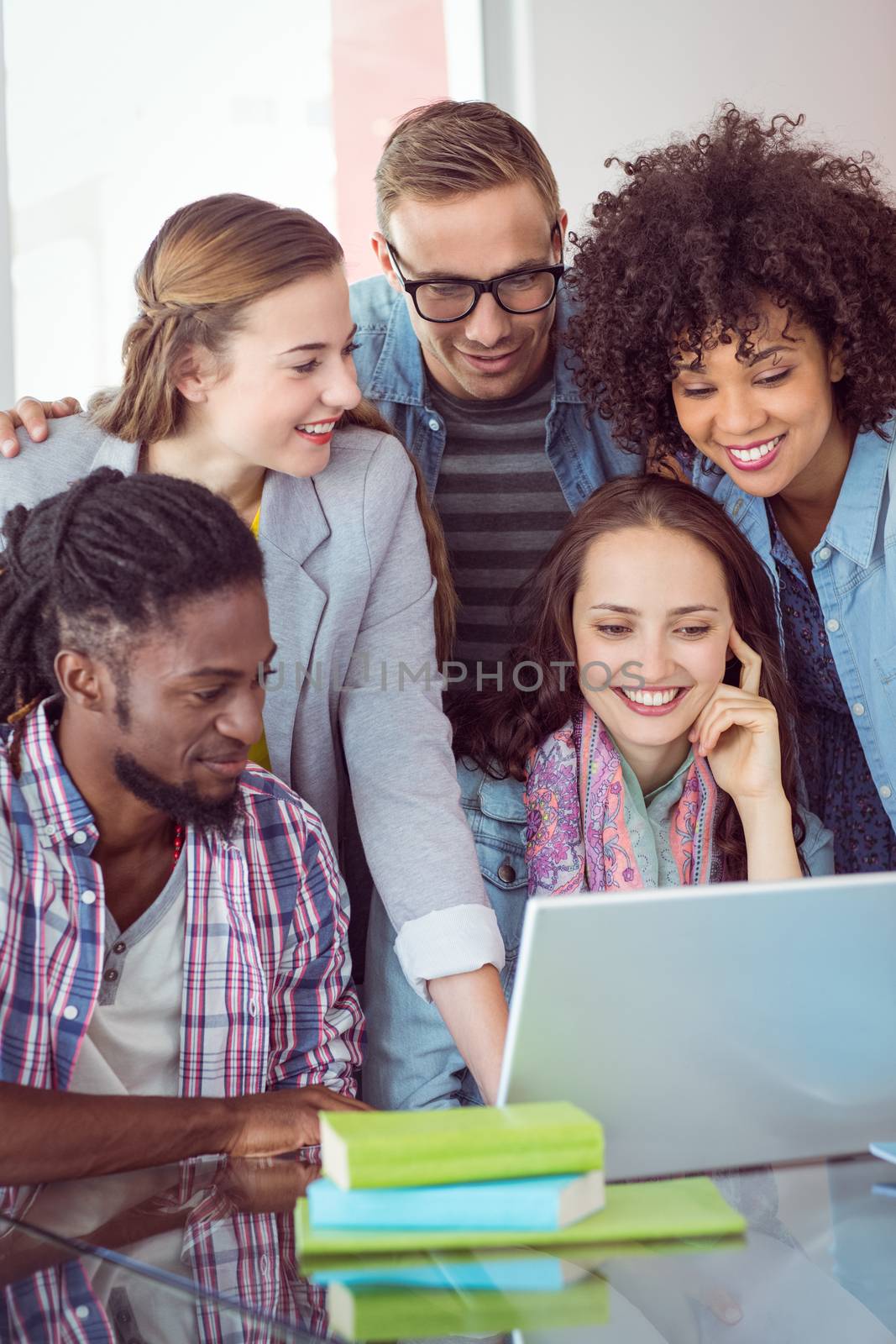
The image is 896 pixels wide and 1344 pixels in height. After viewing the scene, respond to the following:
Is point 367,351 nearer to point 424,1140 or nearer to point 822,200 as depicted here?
point 822,200

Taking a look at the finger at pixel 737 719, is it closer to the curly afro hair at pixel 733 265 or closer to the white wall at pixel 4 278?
the curly afro hair at pixel 733 265

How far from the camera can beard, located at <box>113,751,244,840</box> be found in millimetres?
1402

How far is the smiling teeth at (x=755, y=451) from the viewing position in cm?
191

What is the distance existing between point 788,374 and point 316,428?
639 mm

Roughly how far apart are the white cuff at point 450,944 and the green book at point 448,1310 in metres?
0.69

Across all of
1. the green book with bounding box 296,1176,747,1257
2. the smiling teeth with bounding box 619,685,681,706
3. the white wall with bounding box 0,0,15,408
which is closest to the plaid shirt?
the green book with bounding box 296,1176,747,1257

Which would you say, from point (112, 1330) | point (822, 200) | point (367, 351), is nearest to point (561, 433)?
point (367, 351)

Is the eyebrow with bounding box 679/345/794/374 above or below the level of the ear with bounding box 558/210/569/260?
below

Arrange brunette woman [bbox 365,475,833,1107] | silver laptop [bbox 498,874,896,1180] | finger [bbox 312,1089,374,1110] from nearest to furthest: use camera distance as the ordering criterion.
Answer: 1. silver laptop [bbox 498,874,896,1180]
2. finger [bbox 312,1089,374,1110]
3. brunette woman [bbox 365,475,833,1107]

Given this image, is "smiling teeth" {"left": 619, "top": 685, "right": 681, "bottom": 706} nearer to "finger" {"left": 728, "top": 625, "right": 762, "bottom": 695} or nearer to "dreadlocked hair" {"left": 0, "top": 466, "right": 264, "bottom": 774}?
"finger" {"left": 728, "top": 625, "right": 762, "bottom": 695}

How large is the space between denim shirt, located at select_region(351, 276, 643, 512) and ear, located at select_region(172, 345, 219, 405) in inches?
21.5

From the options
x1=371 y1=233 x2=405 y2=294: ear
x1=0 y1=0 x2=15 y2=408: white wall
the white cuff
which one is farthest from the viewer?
x1=0 y1=0 x2=15 y2=408: white wall

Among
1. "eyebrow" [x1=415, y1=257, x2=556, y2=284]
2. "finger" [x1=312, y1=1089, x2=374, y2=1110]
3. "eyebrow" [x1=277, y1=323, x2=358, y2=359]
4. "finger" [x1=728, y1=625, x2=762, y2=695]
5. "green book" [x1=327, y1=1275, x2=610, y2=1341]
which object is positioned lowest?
"finger" [x1=312, y1=1089, x2=374, y2=1110]

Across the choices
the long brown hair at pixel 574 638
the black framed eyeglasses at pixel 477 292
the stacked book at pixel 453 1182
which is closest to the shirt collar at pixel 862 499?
the long brown hair at pixel 574 638
